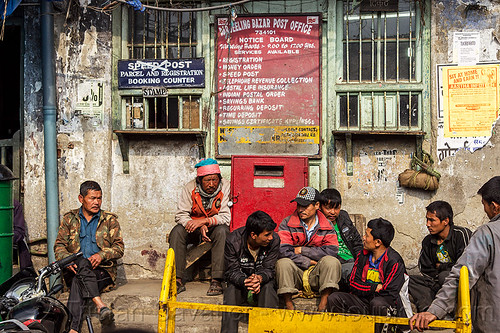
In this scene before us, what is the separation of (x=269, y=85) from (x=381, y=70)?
1.28 m

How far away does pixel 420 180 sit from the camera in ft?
19.9

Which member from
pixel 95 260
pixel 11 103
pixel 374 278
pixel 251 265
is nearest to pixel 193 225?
pixel 251 265

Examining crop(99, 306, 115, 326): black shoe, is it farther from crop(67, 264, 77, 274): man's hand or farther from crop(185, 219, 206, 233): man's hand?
crop(185, 219, 206, 233): man's hand

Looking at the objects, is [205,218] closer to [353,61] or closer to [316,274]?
[316,274]

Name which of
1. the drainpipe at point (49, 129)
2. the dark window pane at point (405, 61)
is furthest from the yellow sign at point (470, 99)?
the drainpipe at point (49, 129)

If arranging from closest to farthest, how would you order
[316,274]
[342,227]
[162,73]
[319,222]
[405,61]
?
1. [316,274]
2. [319,222]
3. [342,227]
4. [405,61]
5. [162,73]

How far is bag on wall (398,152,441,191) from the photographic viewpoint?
19.9 feet

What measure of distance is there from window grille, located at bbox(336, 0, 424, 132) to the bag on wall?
0.38m

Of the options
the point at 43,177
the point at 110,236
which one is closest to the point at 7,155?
the point at 43,177

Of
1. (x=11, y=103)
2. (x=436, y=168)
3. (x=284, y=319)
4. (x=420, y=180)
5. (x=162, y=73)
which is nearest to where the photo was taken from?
(x=284, y=319)

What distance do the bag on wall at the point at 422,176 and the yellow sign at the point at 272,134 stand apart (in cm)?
107

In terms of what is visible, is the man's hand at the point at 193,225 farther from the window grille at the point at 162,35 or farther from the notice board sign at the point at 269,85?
the window grille at the point at 162,35

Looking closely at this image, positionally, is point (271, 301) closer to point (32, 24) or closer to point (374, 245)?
point (374, 245)

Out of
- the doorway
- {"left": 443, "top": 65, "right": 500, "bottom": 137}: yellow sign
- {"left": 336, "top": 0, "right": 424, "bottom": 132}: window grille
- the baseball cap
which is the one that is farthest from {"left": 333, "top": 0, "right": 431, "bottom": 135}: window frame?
the doorway
